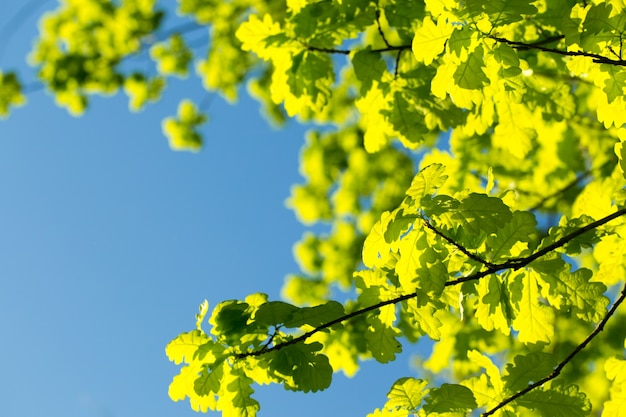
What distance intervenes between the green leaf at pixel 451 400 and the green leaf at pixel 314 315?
1.25 feet

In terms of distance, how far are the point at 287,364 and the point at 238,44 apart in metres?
5.48

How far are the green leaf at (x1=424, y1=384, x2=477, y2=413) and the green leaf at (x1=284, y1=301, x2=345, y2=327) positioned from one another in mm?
380

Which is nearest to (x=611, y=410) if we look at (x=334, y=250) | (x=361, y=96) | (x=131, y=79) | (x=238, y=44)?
(x=361, y=96)

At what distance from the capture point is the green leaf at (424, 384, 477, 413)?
1643 mm

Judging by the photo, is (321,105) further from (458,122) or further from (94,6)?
(94,6)

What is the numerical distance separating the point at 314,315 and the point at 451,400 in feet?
1.60

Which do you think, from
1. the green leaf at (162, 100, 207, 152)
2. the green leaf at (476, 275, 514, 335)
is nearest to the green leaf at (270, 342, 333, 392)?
the green leaf at (476, 275, 514, 335)

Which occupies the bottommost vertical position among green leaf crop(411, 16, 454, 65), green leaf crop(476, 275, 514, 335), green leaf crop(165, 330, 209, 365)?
green leaf crop(476, 275, 514, 335)

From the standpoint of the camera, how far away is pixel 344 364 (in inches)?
129

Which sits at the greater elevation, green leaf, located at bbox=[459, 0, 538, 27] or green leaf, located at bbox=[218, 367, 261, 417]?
green leaf, located at bbox=[459, 0, 538, 27]

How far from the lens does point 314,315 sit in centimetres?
174

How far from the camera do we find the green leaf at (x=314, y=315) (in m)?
1.74

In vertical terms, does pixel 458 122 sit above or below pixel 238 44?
below

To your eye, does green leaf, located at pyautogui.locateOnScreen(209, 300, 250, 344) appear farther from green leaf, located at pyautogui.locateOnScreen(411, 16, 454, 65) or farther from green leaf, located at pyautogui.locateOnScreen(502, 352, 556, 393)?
green leaf, located at pyautogui.locateOnScreen(411, 16, 454, 65)
